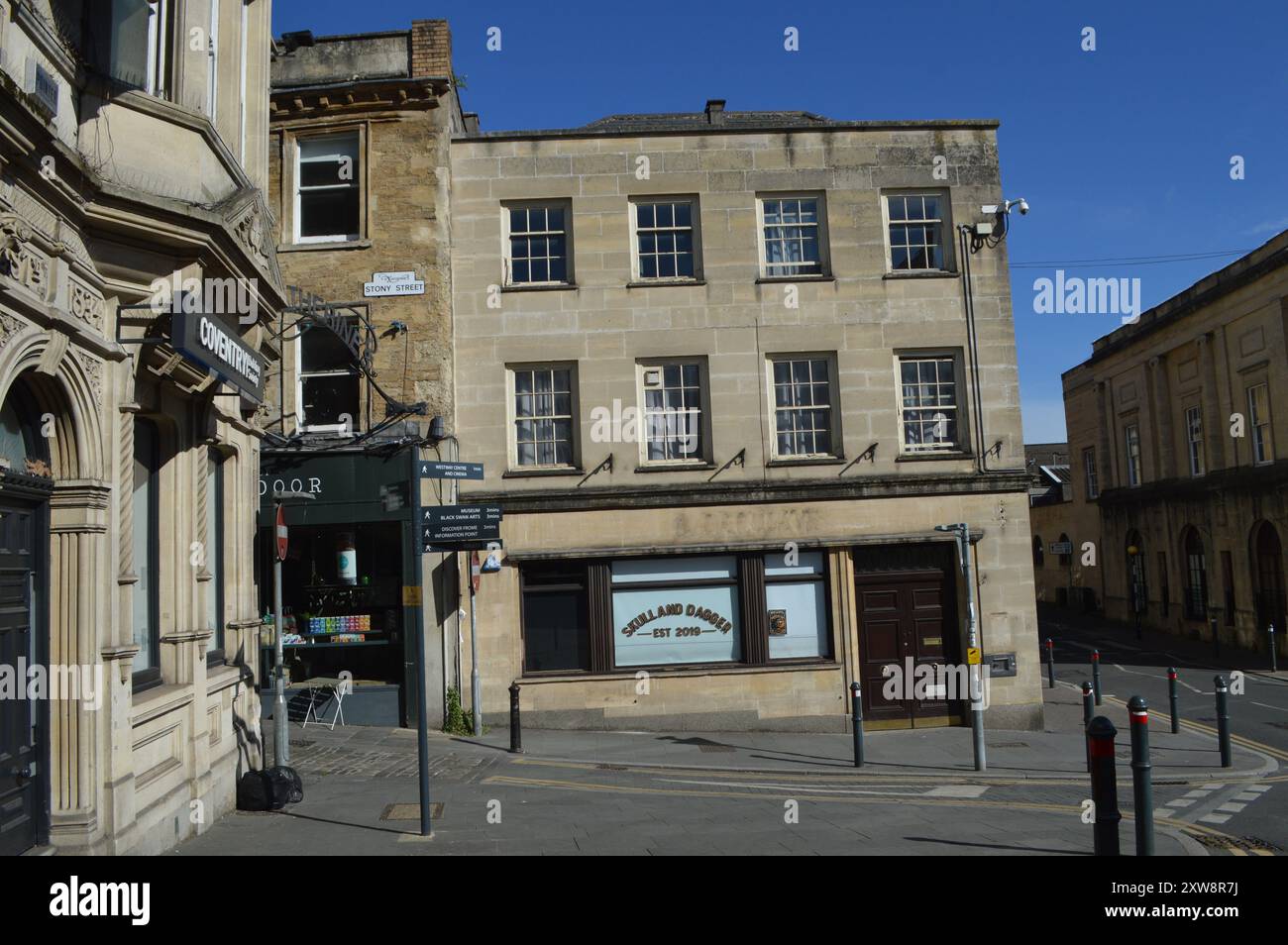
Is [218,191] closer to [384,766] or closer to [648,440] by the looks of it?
[384,766]

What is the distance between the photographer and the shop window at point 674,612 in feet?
59.9

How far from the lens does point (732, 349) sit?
61.5 feet

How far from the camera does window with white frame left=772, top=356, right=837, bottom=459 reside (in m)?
18.9

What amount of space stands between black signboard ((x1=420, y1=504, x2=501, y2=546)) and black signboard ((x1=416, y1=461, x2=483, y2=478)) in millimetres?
348

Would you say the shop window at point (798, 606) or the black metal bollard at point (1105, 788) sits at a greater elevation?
the shop window at point (798, 606)

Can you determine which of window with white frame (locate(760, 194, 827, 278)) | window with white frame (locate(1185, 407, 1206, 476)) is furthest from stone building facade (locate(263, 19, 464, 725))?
window with white frame (locate(1185, 407, 1206, 476))

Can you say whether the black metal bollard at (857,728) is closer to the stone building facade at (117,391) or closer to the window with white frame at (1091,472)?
the stone building facade at (117,391)

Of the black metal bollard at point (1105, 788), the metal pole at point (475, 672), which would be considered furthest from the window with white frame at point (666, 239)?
the black metal bollard at point (1105, 788)

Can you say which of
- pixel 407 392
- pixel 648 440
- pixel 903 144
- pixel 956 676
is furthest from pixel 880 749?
pixel 903 144

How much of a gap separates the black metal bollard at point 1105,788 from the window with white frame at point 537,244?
13552 mm

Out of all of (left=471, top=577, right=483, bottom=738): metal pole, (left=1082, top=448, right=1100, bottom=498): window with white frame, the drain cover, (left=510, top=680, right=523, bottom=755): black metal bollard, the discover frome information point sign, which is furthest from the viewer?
(left=1082, top=448, right=1100, bottom=498): window with white frame

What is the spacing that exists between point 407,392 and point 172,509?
803 cm

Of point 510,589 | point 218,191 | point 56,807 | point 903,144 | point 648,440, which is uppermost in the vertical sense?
point 903,144

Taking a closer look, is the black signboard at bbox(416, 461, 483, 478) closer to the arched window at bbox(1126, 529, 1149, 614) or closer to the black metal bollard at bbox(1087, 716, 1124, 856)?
the black metal bollard at bbox(1087, 716, 1124, 856)
